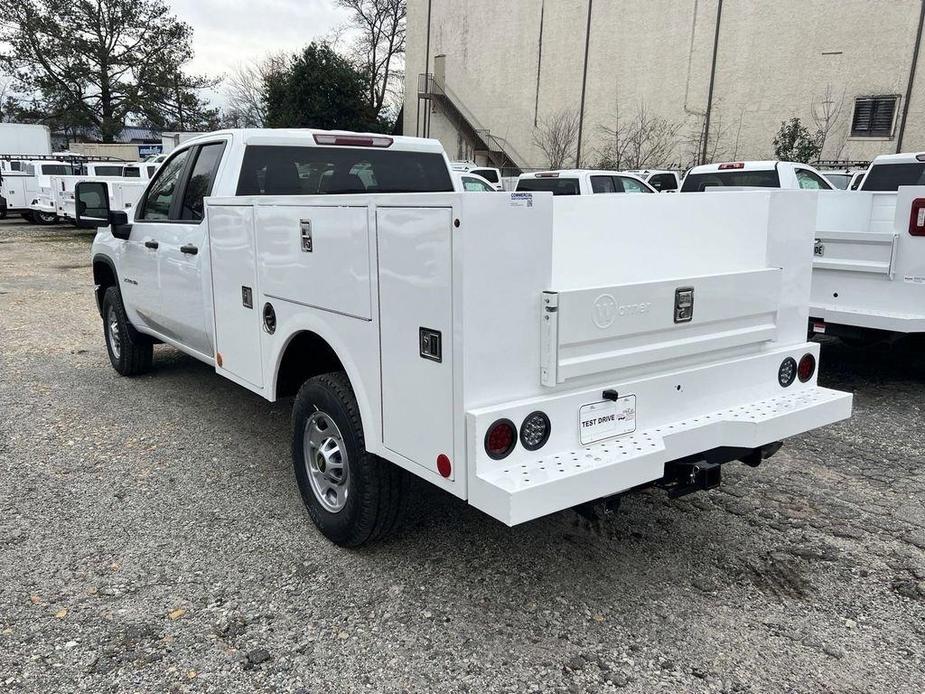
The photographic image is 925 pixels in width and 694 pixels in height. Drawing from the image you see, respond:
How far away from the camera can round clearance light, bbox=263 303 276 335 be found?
4086 mm

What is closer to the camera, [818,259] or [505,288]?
[505,288]

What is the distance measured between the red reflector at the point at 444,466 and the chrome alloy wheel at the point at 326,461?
79 centimetres

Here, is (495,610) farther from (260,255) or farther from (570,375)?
(260,255)

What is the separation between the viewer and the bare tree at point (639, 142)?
1102 inches

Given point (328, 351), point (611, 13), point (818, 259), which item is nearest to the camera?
point (328, 351)

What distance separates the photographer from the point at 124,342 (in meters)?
6.90

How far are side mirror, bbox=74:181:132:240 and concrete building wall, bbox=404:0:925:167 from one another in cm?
2283

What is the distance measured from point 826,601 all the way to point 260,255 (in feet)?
10.4

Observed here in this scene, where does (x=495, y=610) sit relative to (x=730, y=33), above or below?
below

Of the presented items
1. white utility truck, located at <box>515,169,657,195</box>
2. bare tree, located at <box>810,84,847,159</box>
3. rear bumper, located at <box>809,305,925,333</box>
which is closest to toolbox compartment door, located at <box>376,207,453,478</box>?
rear bumper, located at <box>809,305,925,333</box>

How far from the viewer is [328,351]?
3.97 m

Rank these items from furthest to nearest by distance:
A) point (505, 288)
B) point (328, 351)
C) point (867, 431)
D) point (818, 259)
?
1. point (818, 259)
2. point (867, 431)
3. point (328, 351)
4. point (505, 288)

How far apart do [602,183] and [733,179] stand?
2278 mm

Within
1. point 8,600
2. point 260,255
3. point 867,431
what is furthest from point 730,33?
point 8,600
